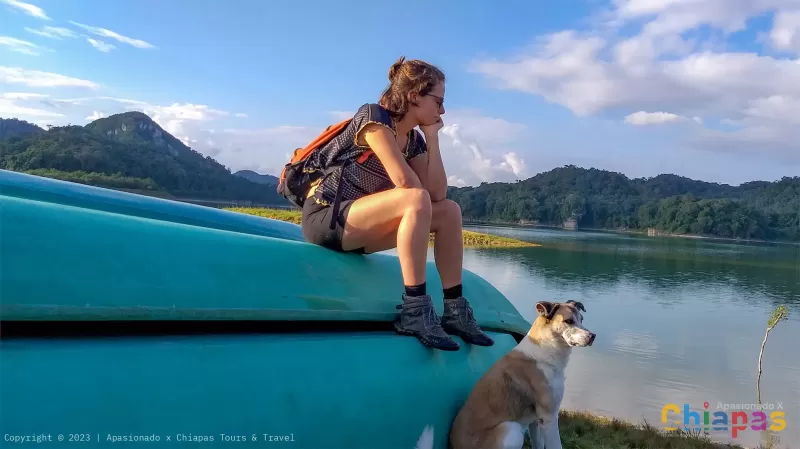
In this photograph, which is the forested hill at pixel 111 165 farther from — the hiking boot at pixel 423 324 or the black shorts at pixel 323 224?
the hiking boot at pixel 423 324

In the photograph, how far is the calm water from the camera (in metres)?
7.32

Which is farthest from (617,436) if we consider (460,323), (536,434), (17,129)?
(17,129)

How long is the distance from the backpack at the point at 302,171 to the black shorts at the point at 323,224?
79 millimetres

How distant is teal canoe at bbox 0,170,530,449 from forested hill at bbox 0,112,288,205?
10603mm

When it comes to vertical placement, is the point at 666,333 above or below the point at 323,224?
below

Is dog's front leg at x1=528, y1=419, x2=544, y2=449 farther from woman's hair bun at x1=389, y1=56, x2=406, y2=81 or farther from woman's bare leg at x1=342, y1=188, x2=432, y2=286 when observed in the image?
woman's hair bun at x1=389, y1=56, x2=406, y2=81

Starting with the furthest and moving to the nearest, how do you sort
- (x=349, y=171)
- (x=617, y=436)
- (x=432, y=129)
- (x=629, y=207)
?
(x=629, y=207), (x=617, y=436), (x=432, y=129), (x=349, y=171)

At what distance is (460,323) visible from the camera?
10.4 ft

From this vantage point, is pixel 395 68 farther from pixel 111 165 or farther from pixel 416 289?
pixel 111 165

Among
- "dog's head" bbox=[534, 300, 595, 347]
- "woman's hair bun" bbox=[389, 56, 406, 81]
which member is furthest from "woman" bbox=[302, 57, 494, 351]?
"dog's head" bbox=[534, 300, 595, 347]

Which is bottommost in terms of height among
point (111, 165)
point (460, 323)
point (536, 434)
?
point (536, 434)

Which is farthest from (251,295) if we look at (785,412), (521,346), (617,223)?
(617,223)

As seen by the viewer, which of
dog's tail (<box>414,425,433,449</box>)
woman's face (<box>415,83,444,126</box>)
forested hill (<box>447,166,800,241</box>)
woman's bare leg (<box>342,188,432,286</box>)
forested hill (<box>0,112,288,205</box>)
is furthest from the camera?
forested hill (<box>447,166,800,241</box>)

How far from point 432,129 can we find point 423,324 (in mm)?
995
